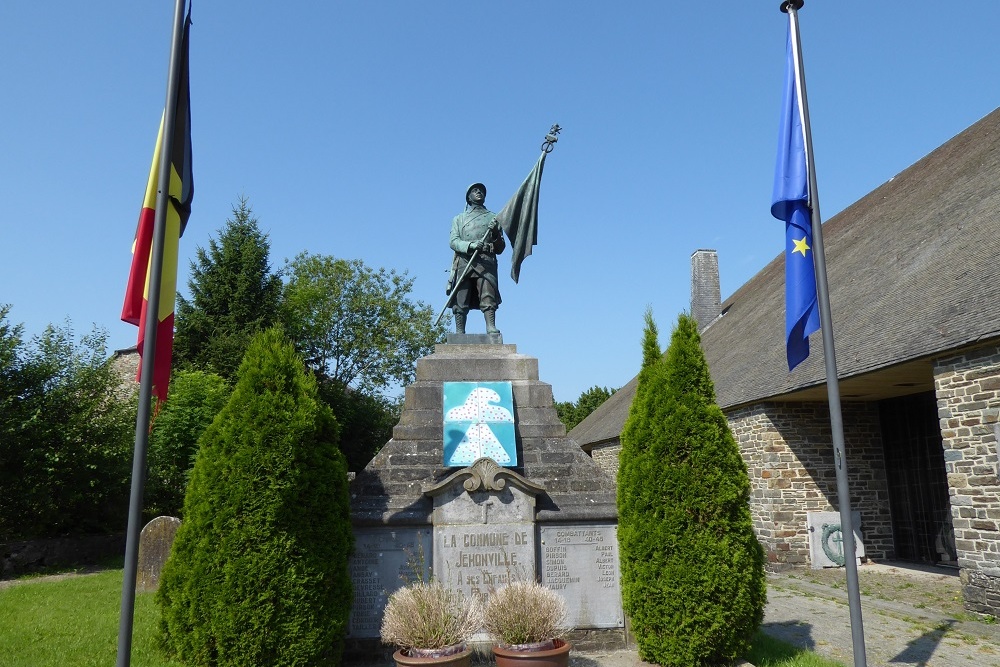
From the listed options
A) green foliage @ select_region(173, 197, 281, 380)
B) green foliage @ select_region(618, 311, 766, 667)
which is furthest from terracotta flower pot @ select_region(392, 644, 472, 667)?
green foliage @ select_region(173, 197, 281, 380)

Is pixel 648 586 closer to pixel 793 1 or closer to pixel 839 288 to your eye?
pixel 793 1

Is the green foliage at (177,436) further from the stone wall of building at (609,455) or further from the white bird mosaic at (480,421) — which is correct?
the white bird mosaic at (480,421)

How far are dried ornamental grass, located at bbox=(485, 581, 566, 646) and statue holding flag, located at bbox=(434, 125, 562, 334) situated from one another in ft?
11.2

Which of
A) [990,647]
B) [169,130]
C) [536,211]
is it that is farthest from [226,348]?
[990,647]

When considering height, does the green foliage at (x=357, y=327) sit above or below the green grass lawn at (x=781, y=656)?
above

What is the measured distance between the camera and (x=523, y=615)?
550 cm

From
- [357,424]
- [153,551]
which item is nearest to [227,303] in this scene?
[357,424]

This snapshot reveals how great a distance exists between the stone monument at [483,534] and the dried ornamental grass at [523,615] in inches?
45.6

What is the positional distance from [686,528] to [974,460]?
518cm

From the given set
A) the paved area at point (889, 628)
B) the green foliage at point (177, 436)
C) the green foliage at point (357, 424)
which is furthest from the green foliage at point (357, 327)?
the paved area at point (889, 628)

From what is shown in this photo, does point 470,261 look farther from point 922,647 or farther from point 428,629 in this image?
point 922,647

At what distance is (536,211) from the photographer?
335 inches

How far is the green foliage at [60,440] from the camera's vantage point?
1379 centimetres

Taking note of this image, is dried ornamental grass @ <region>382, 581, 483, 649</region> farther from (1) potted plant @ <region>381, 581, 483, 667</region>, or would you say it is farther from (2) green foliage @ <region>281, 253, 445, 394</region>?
(2) green foliage @ <region>281, 253, 445, 394</region>
